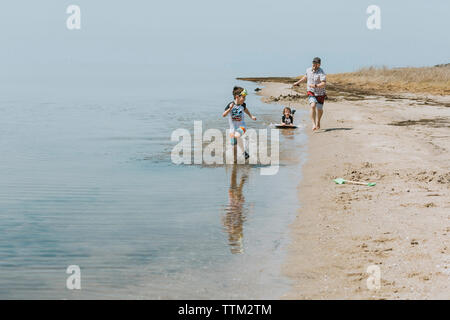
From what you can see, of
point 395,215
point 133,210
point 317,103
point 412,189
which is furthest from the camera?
point 317,103

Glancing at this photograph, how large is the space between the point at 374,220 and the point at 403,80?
117 feet

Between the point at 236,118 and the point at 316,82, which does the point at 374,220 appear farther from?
the point at 316,82

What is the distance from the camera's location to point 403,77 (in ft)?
141

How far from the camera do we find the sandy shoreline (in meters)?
6.02

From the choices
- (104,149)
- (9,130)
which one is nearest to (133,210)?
(104,149)

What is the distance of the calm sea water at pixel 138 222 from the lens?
619 centimetres

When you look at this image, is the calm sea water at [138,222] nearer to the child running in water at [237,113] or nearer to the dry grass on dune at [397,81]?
the child running in water at [237,113]

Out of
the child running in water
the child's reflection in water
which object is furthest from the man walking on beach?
the child's reflection in water

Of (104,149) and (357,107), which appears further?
(357,107)

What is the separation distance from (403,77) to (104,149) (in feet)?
106

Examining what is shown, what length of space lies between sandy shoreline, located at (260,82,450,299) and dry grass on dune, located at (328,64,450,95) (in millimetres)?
21284

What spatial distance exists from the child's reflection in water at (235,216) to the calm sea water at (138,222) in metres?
0.02
